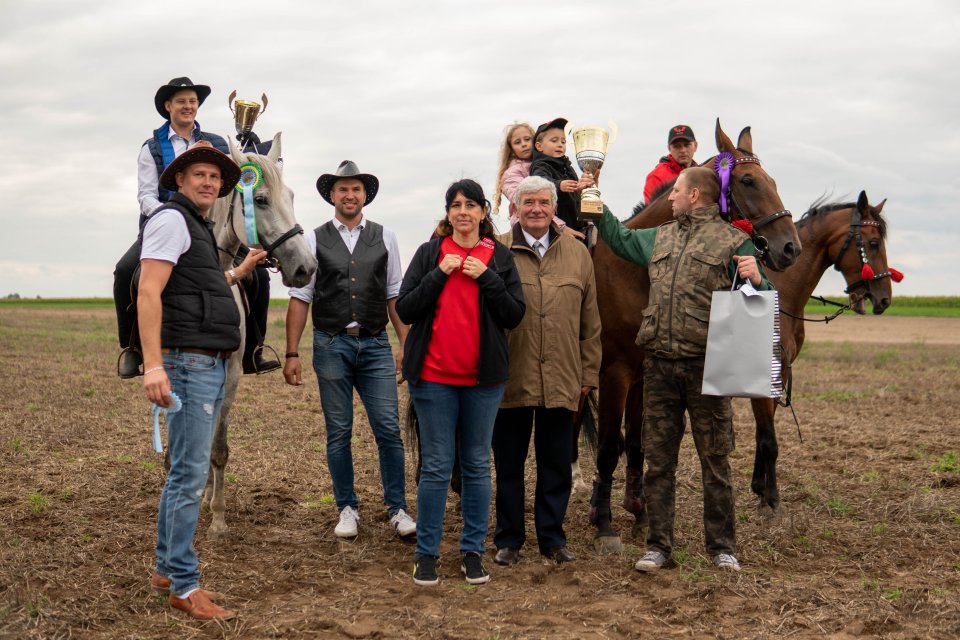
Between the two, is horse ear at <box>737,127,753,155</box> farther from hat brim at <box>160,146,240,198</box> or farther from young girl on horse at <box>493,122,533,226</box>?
hat brim at <box>160,146,240,198</box>

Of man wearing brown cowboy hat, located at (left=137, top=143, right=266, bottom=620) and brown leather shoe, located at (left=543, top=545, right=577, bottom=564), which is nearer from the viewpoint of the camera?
man wearing brown cowboy hat, located at (left=137, top=143, right=266, bottom=620)

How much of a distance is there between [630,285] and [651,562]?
5.91 feet

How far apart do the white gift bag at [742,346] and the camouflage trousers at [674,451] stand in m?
0.27

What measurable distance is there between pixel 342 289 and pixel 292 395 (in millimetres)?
7590

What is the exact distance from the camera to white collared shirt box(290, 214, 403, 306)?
5.83 m

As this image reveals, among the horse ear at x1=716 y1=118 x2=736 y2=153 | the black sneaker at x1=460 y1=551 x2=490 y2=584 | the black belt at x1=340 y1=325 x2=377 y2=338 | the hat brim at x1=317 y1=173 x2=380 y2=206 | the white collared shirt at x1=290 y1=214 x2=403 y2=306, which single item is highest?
the horse ear at x1=716 y1=118 x2=736 y2=153

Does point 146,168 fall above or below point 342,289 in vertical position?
above

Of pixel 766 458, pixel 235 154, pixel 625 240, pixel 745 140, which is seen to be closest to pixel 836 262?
pixel 766 458

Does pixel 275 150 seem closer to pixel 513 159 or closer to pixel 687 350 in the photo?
pixel 513 159

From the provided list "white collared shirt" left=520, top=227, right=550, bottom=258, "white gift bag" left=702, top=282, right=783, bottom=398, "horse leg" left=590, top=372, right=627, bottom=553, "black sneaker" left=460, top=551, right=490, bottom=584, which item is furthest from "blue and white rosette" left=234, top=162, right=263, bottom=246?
"white gift bag" left=702, top=282, right=783, bottom=398

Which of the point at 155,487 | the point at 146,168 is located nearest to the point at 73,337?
the point at 155,487

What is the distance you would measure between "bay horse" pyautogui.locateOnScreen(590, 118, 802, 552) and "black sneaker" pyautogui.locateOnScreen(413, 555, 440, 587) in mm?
1277

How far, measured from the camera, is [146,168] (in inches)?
213

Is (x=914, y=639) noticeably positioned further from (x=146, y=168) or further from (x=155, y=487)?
(x=155, y=487)
